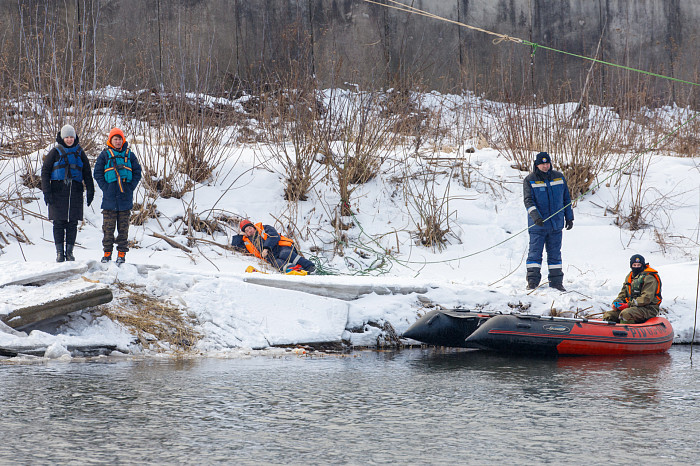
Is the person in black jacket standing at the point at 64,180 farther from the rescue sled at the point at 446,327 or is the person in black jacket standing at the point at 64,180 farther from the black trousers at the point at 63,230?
the rescue sled at the point at 446,327

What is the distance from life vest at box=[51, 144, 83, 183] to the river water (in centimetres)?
276

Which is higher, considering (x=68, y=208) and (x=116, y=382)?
(x=68, y=208)

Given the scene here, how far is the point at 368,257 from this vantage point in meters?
12.6

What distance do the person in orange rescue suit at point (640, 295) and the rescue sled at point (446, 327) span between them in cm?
166

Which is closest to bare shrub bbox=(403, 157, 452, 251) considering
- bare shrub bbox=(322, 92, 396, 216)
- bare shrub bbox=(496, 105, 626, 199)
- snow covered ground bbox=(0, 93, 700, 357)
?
snow covered ground bbox=(0, 93, 700, 357)

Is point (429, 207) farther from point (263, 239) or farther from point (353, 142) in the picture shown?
point (263, 239)

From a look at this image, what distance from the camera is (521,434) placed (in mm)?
4484

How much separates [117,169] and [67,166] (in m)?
0.55

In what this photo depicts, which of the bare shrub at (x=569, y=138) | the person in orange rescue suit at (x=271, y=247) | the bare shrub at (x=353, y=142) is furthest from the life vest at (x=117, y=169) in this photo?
the bare shrub at (x=569, y=138)

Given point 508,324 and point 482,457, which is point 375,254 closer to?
point 508,324

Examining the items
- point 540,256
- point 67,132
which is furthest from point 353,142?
point 67,132

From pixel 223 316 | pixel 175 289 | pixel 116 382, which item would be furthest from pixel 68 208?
pixel 116 382

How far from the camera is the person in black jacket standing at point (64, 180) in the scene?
8852 millimetres

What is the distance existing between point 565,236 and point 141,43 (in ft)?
30.8
